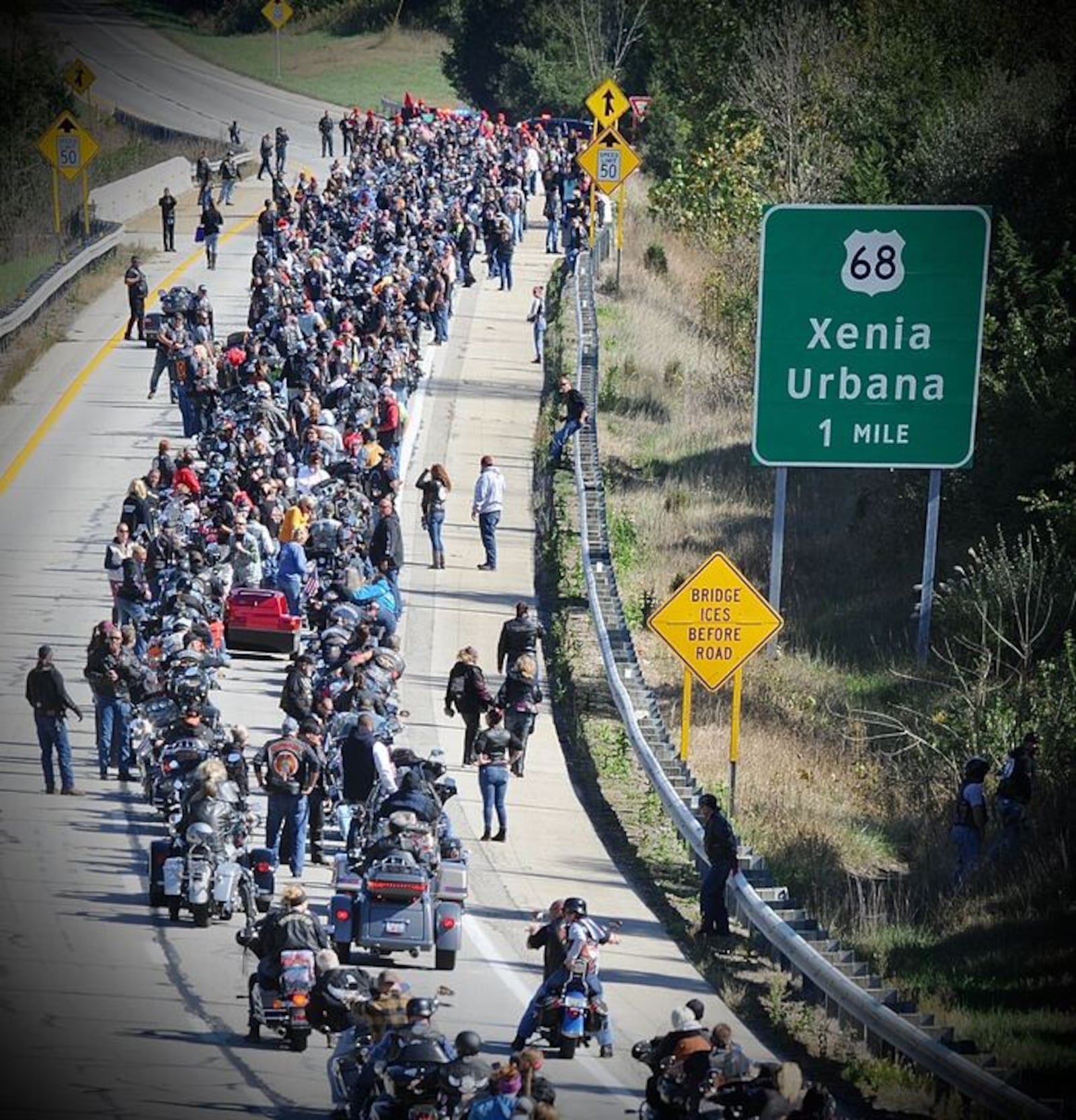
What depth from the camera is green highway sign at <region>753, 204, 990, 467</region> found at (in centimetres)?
2494

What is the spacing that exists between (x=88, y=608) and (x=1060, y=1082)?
1741 centimetres

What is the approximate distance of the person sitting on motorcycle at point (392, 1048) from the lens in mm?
13969

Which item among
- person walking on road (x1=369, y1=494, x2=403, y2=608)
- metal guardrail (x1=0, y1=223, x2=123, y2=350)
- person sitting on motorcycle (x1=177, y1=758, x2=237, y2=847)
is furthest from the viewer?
metal guardrail (x1=0, y1=223, x2=123, y2=350)

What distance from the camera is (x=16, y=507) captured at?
34.9 meters

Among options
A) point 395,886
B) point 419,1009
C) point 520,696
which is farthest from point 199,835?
point 520,696

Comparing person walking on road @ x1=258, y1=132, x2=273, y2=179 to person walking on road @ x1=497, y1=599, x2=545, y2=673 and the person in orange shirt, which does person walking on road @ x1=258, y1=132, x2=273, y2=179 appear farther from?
Result: person walking on road @ x1=497, y1=599, x2=545, y2=673

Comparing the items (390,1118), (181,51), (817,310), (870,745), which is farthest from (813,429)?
(181,51)

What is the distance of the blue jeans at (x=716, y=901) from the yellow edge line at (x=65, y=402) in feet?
63.9

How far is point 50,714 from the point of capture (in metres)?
22.1

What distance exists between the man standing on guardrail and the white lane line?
1.77 meters

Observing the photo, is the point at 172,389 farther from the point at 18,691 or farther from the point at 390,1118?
the point at 390,1118

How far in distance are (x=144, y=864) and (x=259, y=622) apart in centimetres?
643

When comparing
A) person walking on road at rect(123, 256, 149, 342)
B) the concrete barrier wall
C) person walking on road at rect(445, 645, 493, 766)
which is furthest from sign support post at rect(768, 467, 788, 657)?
the concrete barrier wall

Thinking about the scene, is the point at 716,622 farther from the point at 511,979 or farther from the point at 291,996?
the point at 291,996
